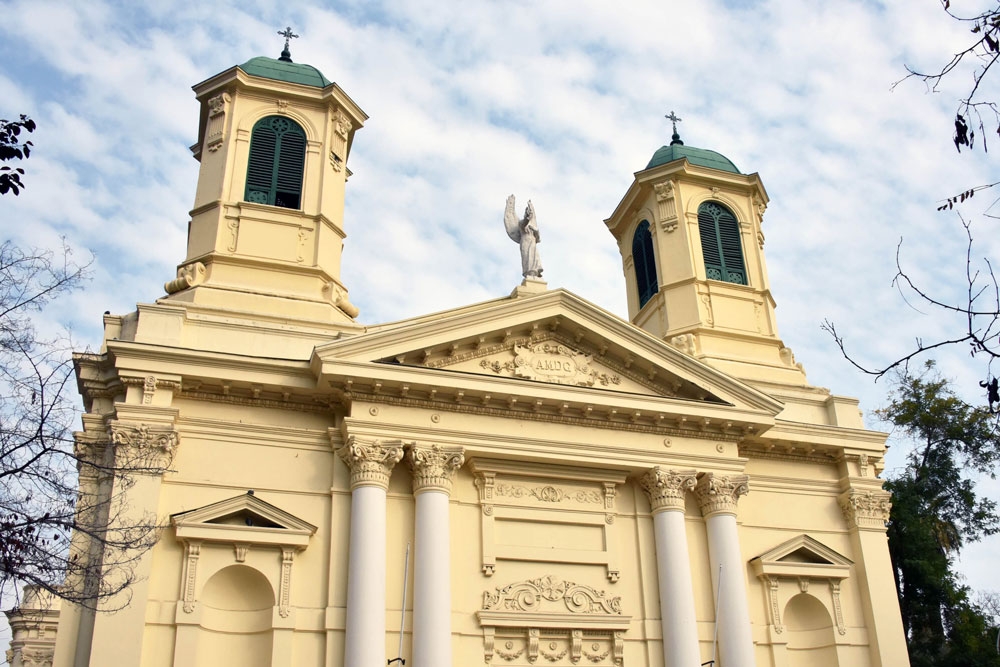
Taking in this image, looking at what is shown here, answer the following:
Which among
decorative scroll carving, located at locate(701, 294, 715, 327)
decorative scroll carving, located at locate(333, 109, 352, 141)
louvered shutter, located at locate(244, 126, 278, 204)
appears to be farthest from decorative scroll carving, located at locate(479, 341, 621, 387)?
decorative scroll carving, located at locate(333, 109, 352, 141)

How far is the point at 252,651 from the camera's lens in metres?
17.6

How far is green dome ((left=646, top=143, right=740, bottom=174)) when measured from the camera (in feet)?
90.1

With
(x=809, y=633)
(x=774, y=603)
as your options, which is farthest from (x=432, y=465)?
(x=809, y=633)

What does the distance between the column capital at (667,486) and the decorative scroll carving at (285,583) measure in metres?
7.13

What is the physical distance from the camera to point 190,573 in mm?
17375

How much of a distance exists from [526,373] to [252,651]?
721cm

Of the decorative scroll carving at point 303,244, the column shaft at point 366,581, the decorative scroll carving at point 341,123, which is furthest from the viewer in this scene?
the decorative scroll carving at point 341,123

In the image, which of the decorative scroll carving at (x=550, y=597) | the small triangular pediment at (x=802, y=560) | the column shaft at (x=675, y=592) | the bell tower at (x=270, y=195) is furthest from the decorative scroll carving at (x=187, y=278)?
the small triangular pediment at (x=802, y=560)

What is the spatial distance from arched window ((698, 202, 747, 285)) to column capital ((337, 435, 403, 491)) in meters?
10.5

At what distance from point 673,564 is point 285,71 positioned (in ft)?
47.1

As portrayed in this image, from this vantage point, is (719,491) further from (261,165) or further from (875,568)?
(261,165)

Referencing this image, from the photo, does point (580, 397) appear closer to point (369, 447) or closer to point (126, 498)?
point (369, 447)

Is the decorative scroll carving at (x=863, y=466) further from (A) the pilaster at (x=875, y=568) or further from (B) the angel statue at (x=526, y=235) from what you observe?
(B) the angel statue at (x=526, y=235)

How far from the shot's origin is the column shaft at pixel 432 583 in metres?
17.4
